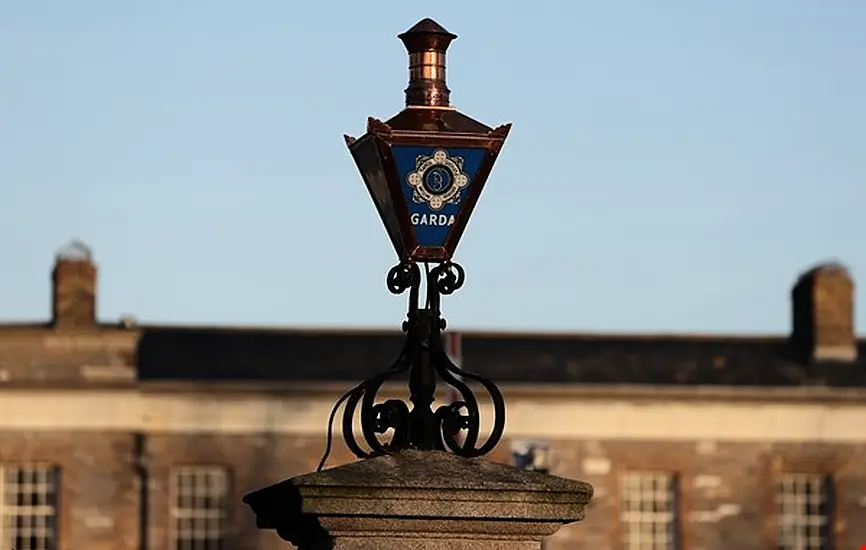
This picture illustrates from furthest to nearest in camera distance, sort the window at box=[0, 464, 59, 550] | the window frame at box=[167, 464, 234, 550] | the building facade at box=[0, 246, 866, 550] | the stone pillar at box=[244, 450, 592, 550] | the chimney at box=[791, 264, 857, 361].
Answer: the chimney at box=[791, 264, 857, 361] → the window frame at box=[167, 464, 234, 550] → the building facade at box=[0, 246, 866, 550] → the window at box=[0, 464, 59, 550] → the stone pillar at box=[244, 450, 592, 550]

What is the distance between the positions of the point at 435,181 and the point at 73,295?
1889 inches

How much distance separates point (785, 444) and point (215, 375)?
401 inches

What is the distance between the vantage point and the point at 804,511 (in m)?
57.1

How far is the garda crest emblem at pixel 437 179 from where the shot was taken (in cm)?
913

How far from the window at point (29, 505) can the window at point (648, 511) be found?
9.83 m

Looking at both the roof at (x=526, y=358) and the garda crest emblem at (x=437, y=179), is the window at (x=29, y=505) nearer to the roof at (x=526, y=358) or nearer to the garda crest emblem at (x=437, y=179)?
the roof at (x=526, y=358)

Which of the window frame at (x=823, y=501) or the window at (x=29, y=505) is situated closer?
the window at (x=29, y=505)

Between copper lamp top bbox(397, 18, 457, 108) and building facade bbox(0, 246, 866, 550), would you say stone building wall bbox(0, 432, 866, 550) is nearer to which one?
building facade bbox(0, 246, 866, 550)

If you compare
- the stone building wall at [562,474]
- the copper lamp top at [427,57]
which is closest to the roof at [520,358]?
the stone building wall at [562,474]

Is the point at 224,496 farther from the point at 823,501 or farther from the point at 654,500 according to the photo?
the point at 823,501

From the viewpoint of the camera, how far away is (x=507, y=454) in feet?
182

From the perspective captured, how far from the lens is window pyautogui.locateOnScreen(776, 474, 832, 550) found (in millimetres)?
56656

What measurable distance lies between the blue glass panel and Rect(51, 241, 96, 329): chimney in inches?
1874

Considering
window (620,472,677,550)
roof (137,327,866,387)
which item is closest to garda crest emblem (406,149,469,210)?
window (620,472,677,550)
